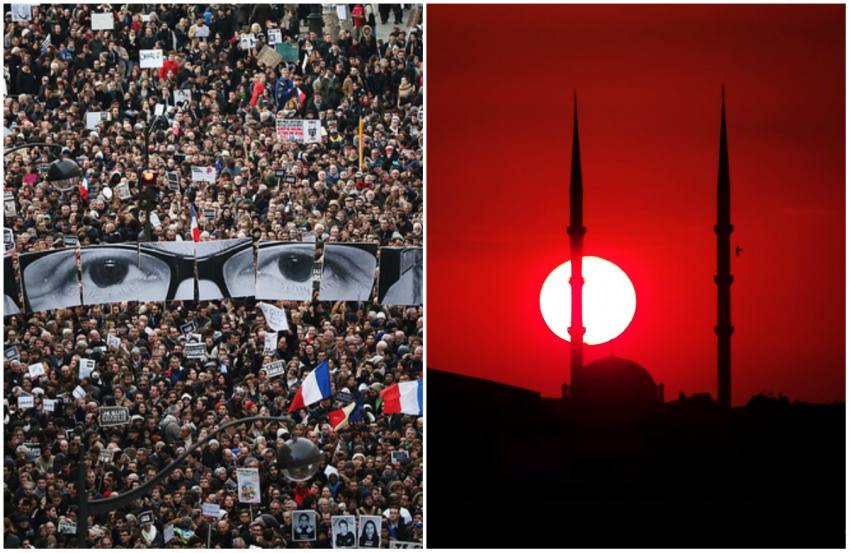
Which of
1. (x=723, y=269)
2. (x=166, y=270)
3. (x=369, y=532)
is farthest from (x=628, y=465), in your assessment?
(x=166, y=270)

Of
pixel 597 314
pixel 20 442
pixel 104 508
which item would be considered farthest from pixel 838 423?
pixel 20 442

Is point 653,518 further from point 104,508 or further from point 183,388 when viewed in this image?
point 104,508

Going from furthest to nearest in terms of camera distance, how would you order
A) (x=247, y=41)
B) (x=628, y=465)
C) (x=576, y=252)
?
(x=628, y=465) → (x=576, y=252) → (x=247, y=41)

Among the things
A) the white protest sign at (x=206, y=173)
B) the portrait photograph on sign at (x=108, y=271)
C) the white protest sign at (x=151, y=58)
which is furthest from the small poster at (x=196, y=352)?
the white protest sign at (x=151, y=58)

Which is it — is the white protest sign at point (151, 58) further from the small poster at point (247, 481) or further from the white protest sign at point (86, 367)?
the small poster at point (247, 481)

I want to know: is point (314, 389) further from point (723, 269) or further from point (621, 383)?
point (621, 383)
